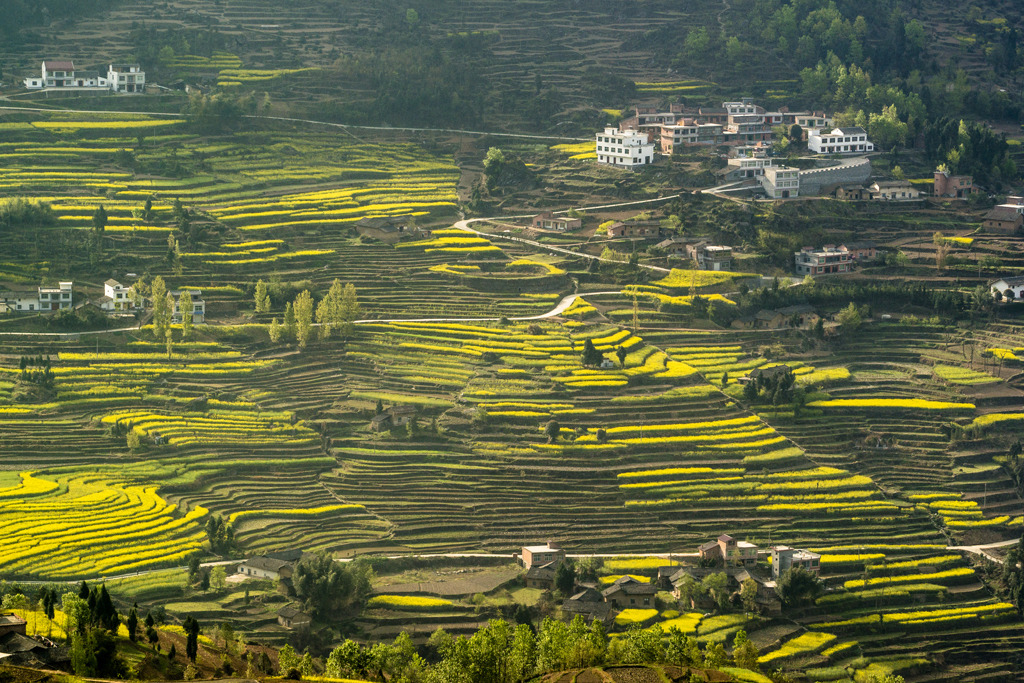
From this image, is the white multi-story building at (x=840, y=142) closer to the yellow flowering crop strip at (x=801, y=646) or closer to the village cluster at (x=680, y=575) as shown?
the village cluster at (x=680, y=575)

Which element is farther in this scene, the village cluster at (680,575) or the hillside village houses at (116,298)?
the hillside village houses at (116,298)

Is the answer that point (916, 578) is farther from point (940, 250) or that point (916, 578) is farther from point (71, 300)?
point (71, 300)

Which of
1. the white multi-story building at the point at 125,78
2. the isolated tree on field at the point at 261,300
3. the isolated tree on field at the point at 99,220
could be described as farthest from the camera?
the white multi-story building at the point at 125,78

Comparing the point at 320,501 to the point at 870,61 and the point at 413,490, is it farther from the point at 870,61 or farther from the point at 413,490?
the point at 870,61

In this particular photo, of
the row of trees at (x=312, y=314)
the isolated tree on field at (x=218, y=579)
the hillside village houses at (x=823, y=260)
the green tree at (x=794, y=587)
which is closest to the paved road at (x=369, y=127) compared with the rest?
the hillside village houses at (x=823, y=260)

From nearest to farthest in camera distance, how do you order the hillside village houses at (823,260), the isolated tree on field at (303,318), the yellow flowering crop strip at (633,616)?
the yellow flowering crop strip at (633,616) < the isolated tree on field at (303,318) < the hillside village houses at (823,260)

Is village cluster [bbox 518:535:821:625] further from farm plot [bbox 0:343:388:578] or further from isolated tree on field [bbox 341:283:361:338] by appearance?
isolated tree on field [bbox 341:283:361:338]
